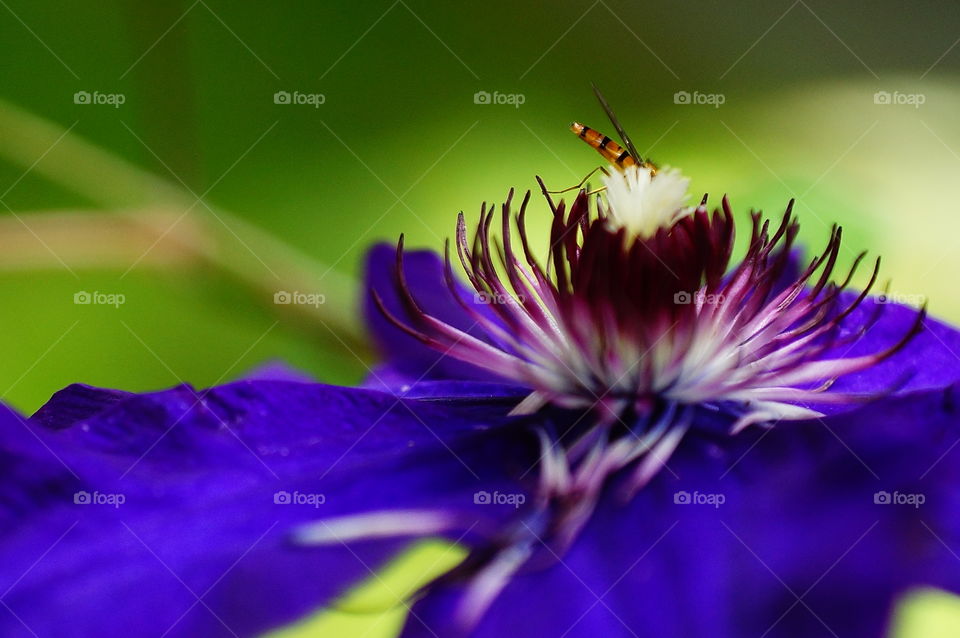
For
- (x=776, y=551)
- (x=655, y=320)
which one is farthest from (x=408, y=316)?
(x=776, y=551)

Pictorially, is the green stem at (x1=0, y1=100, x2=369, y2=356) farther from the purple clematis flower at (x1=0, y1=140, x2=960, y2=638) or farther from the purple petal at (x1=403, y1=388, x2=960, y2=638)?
the purple petal at (x1=403, y1=388, x2=960, y2=638)

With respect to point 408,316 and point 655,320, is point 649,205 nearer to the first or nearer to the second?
point 655,320

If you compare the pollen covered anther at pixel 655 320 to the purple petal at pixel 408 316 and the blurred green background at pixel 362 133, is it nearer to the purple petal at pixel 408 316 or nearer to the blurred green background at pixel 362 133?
the purple petal at pixel 408 316

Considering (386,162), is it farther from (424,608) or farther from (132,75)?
(424,608)

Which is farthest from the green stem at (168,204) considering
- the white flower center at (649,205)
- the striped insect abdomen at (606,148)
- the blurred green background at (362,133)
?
the white flower center at (649,205)

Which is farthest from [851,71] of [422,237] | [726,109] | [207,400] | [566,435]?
[207,400]

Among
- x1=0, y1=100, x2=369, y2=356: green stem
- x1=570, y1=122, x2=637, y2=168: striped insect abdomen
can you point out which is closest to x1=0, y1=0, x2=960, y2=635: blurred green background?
x1=0, y1=100, x2=369, y2=356: green stem
